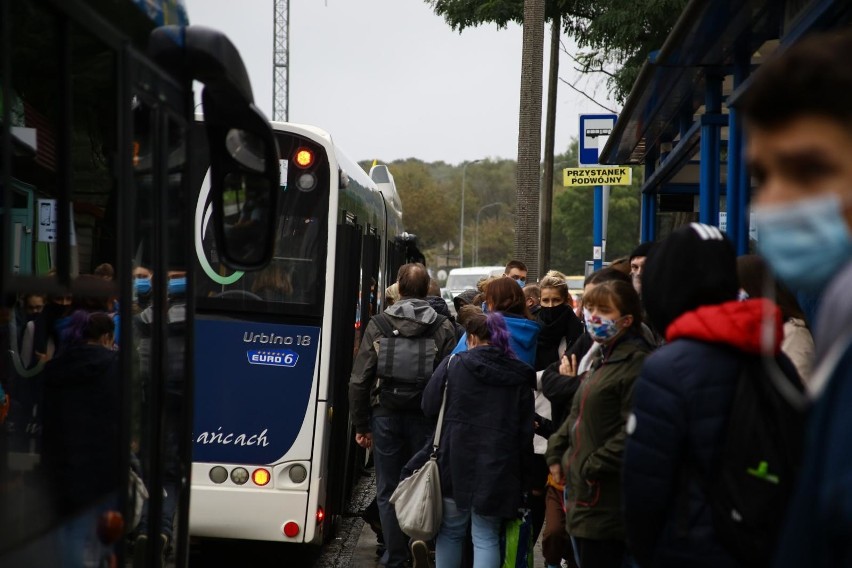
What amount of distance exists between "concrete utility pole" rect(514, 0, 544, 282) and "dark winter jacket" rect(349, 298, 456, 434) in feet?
24.3

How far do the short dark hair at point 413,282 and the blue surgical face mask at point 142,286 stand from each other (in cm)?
450

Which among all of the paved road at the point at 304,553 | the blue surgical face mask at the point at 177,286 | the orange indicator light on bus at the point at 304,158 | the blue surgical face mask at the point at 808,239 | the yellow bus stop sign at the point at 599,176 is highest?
the yellow bus stop sign at the point at 599,176

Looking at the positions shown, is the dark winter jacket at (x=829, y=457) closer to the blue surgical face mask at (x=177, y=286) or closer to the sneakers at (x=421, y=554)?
the blue surgical face mask at (x=177, y=286)

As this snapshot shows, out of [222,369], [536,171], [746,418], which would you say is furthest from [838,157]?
[536,171]

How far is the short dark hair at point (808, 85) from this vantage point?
1.64m

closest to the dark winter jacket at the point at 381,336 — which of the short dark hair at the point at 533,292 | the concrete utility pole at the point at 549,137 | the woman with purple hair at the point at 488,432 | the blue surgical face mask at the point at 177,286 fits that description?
the woman with purple hair at the point at 488,432

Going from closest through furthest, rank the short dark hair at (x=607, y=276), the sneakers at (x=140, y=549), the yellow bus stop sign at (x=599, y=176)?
the sneakers at (x=140, y=549), the short dark hair at (x=607, y=276), the yellow bus stop sign at (x=599, y=176)

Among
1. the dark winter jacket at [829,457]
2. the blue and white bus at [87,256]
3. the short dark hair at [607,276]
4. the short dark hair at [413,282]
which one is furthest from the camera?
the short dark hair at [413,282]

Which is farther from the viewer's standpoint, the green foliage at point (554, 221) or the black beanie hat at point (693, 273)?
the green foliage at point (554, 221)

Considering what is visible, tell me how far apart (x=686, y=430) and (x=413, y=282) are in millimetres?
4860

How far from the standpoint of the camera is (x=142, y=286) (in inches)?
140

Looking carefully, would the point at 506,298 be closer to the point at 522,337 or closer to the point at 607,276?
the point at 522,337

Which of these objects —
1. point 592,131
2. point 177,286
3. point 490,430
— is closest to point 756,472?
point 177,286

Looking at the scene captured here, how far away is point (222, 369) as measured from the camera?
768 cm
